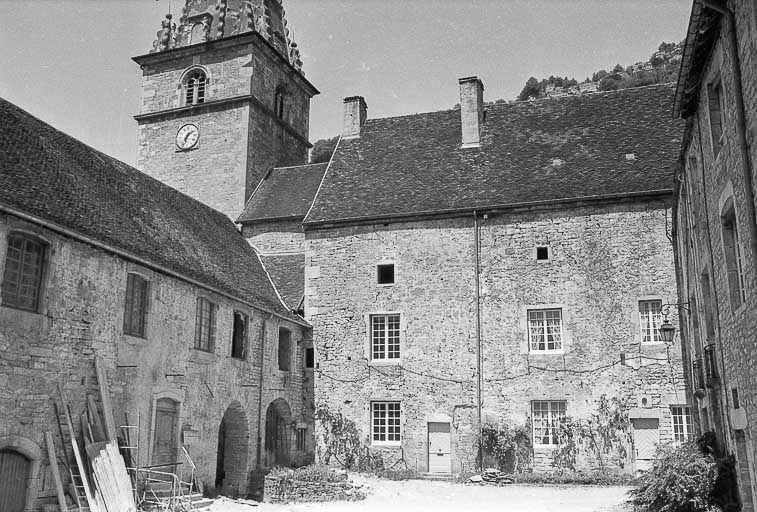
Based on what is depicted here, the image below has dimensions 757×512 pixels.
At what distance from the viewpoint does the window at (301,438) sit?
803 inches

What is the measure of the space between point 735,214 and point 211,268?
12342 millimetres

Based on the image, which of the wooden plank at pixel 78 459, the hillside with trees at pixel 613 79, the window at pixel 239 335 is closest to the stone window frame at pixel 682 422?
the window at pixel 239 335

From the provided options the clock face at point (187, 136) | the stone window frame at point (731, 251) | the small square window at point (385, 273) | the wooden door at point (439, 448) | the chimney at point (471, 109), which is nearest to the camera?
the stone window frame at point (731, 251)

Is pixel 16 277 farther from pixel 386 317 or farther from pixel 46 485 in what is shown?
pixel 386 317

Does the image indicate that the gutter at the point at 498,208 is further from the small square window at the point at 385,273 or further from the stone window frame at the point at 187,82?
the stone window frame at the point at 187,82

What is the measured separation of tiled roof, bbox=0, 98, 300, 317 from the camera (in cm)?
1305

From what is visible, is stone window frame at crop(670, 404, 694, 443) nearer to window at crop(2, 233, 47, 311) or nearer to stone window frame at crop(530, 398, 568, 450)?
stone window frame at crop(530, 398, 568, 450)

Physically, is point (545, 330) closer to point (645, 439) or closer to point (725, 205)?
point (645, 439)

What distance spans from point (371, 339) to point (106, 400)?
8916mm

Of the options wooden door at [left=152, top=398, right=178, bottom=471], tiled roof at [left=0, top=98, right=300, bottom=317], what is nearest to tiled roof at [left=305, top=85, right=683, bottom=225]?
tiled roof at [left=0, top=98, right=300, bottom=317]

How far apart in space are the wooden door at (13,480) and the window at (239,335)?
22.4 feet

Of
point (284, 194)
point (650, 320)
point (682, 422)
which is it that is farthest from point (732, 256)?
point (284, 194)

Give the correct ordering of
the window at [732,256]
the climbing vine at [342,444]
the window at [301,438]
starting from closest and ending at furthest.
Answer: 1. the window at [732,256]
2. the climbing vine at [342,444]
3. the window at [301,438]

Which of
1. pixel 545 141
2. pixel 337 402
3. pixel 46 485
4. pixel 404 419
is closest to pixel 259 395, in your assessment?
pixel 337 402
